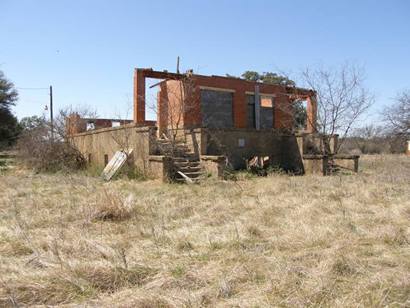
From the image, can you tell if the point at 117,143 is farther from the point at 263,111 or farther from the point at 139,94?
the point at 263,111

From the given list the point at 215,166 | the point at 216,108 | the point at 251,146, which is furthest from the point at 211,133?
the point at 216,108

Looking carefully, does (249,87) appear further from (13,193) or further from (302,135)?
(13,193)

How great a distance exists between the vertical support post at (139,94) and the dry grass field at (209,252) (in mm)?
7745

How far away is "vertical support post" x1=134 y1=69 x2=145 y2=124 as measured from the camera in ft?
51.8

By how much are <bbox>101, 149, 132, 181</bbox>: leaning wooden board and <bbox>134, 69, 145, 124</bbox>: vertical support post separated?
1791 millimetres

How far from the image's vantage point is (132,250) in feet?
15.7

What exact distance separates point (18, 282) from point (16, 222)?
9.98 feet

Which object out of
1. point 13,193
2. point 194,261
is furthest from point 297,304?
point 13,193

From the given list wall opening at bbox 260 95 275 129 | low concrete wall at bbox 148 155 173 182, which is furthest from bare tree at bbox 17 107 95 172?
wall opening at bbox 260 95 275 129

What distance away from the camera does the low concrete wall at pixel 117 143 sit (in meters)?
13.7

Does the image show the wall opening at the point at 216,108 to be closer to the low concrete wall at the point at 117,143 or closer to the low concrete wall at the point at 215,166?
the low concrete wall at the point at 117,143

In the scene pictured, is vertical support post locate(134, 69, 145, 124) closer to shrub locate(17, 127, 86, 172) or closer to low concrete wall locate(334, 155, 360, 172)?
shrub locate(17, 127, 86, 172)

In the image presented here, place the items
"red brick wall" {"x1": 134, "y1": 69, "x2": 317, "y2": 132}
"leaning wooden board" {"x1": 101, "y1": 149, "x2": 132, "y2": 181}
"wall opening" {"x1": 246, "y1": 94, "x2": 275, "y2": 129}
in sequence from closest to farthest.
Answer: "leaning wooden board" {"x1": 101, "y1": 149, "x2": 132, "y2": 181} → "red brick wall" {"x1": 134, "y1": 69, "x2": 317, "y2": 132} → "wall opening" {"x1": 246, "y1": 94, "x2": 275, "y2": 129}

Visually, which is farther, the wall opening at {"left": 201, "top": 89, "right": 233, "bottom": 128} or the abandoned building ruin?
the wall opening at {"left": 201, "top": 89, "right": 233, "bottom": 128}
